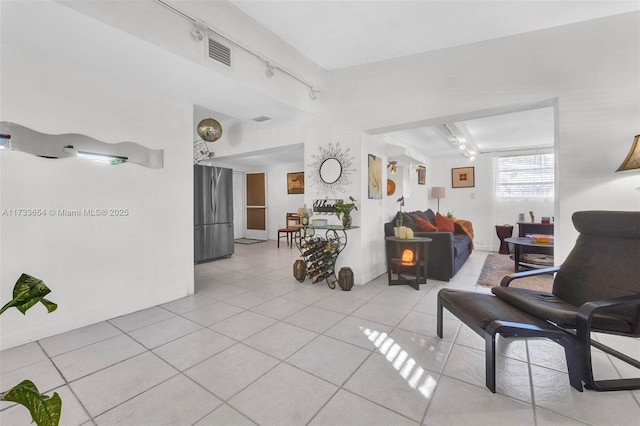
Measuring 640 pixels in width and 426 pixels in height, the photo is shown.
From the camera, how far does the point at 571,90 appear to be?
8.57 feet

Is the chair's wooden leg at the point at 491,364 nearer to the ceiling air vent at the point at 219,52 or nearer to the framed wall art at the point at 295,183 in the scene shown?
the ceiling air vent at the point at 219,52

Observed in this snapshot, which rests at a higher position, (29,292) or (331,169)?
(331,169)

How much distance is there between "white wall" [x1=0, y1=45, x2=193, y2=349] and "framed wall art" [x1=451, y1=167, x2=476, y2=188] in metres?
6.59

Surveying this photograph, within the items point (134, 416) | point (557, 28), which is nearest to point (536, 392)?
point (134, 416)

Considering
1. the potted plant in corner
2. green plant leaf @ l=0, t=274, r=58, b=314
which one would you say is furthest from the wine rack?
green plant leaf @ l=0, t=274, r=58, b=314

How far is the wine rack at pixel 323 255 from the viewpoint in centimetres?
385

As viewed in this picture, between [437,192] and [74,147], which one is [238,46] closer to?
[74,147]

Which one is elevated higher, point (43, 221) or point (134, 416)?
point (43, 221)

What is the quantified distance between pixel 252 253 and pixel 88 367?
4.52m

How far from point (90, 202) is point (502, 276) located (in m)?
5.42

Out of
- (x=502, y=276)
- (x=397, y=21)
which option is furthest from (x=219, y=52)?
(x=502, y=276)

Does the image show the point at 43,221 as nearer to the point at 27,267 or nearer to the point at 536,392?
the point at 27,267

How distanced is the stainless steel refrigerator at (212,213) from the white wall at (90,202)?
6.58 feet

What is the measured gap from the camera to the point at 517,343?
7.50ft
